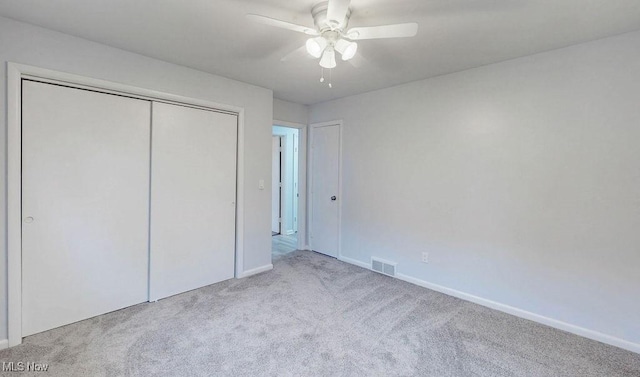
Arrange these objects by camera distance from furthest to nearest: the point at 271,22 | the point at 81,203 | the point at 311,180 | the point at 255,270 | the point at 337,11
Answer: the point at 311,180 → the point at 255,270 → the point at 81,203 → the point at 271,22 → the point at 337,11

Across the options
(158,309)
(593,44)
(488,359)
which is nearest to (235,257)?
(158,309)

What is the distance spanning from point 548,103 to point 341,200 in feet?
8.40

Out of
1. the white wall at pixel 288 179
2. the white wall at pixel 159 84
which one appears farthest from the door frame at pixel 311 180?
the white wall at pixel 288 179

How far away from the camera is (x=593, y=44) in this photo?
2260 mm

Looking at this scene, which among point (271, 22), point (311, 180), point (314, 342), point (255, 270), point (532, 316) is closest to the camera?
point (271, 22)

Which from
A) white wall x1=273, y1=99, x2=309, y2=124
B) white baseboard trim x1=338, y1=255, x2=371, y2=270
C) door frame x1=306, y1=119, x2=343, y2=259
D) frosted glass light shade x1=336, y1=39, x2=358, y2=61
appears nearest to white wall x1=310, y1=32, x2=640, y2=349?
white baseboard trim x1=338, y1=255, x2=371, y2=270

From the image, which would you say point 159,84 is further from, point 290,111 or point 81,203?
point 290,111

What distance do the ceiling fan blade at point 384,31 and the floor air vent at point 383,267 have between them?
2675 millimetres

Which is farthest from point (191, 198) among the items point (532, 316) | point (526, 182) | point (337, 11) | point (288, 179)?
point (532, 316)

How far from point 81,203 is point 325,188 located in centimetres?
291

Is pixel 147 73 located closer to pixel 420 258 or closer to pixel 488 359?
pixel 420 258

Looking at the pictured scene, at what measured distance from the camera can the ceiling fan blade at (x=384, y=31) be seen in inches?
64.3

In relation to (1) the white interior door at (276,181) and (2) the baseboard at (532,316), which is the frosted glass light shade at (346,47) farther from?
(1) the white interior door at (276,181)

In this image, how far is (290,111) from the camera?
4379 millimetres
